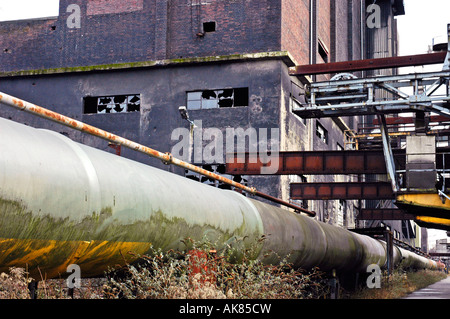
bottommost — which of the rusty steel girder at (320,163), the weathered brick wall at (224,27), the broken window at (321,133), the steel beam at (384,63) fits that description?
the rusty steel girder at (320,163)

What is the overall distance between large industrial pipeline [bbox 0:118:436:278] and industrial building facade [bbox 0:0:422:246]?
17.6m

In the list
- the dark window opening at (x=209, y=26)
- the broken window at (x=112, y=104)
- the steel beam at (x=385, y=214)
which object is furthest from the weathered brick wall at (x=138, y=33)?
the steel beam at (x=385, y=214)

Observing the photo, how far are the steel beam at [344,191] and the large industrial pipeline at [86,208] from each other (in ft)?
49.1

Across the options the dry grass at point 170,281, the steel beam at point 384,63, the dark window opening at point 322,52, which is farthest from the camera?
the dark window opening at point 322,52

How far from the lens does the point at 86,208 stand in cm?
320

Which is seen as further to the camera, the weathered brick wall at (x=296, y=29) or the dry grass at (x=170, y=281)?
the weathered brick wall at (x=296, y=29)

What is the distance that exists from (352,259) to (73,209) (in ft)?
27.0

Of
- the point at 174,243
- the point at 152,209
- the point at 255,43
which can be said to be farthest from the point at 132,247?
the point at 255,43

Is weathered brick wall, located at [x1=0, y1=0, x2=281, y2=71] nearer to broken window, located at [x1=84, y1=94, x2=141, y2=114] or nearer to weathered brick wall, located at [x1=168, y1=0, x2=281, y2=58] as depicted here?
weathered brick wall, located at [x1=168, y1=0, x2=281, y2=58]

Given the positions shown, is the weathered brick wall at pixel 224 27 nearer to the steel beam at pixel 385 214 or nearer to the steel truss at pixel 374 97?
the steel truss at pixel 374 97

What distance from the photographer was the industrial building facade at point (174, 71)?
22844 mm

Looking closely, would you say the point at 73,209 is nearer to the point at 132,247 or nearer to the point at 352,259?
the point at 132,247

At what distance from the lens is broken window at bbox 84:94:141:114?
24500 mm

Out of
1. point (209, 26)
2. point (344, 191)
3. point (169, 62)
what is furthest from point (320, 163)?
point (209, 26)
